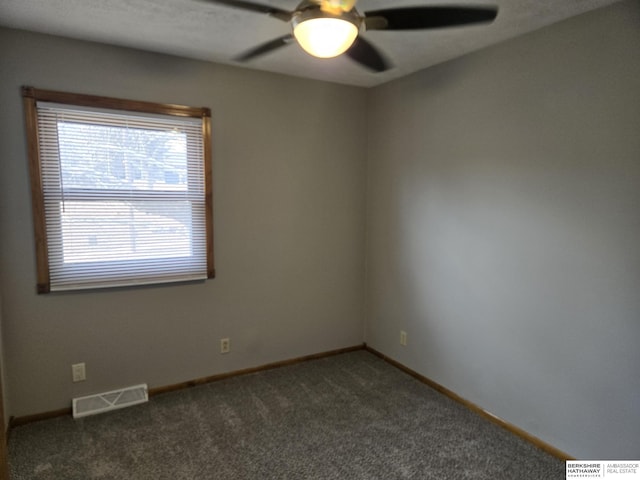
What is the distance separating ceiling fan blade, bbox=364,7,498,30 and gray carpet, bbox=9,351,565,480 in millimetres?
2246

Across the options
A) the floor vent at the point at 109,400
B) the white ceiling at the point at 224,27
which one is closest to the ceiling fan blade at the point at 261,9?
the white ceiling at the point at 224,27

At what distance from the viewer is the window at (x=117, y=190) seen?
250 cm

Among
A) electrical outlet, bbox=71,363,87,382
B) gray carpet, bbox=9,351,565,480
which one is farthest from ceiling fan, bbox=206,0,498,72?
electrical outlet, bbox=71,363,87,382

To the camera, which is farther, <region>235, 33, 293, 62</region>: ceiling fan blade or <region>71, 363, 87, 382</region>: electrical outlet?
<region>71, 363, 87, 382</region>: electrical outlet

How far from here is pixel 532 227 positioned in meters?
2.38

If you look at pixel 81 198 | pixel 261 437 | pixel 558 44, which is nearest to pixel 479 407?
pixel 261 437

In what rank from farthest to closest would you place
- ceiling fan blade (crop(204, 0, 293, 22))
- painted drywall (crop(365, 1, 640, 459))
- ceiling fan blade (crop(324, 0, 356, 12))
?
painted drywall (crop(365, 1, 640, 459))
ceiling fan blade (crop(204, 0, 293, 22))
ceiling fan blade (crop(324, 0, 356, 12))

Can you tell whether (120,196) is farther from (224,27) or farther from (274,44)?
(274,44)

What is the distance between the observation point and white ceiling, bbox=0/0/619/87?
2045mm

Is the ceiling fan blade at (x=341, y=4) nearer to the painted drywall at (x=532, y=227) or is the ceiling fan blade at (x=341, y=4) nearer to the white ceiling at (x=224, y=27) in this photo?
the white ceiling at (x=224, y=27)

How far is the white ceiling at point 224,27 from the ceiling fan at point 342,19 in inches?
3.1

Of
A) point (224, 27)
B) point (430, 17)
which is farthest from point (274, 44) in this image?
point (430, 17)

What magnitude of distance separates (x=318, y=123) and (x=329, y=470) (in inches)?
102

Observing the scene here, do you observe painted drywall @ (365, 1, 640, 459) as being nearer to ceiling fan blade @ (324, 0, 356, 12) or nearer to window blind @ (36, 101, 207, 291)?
ceiling fan blade @ (324, 0, 356, 12)
